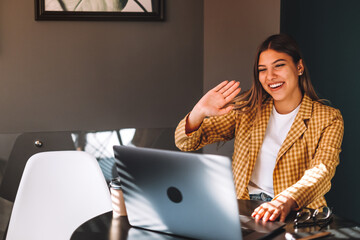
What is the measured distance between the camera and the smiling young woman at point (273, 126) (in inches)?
76.6

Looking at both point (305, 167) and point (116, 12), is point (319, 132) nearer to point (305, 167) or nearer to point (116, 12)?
point (305, 167)

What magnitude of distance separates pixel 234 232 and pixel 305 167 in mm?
1024

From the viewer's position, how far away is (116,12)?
2.84 meters

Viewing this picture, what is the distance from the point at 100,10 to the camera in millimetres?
2828

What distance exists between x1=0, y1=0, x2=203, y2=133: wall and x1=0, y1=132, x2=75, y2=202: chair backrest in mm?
115

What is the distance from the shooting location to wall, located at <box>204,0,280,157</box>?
9.78 feet

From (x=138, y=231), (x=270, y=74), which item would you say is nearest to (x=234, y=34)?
(x=270, y=74)

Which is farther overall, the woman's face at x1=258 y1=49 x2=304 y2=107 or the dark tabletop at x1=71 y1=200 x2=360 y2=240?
the woman's face at x1=258 y1=49 x2=304 y2=107

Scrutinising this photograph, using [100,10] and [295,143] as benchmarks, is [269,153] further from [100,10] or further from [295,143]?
[100,10]

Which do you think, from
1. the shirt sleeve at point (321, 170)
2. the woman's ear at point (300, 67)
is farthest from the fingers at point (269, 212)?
the woman's ear at point (300, 67)

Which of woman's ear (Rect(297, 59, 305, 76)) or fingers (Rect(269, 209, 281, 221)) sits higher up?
woman's ear (Rect(297, 59, 305, 76))

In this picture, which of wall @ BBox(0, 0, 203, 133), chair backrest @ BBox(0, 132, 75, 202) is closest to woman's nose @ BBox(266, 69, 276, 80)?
wall @ BBox(0, 0, 203, 133)

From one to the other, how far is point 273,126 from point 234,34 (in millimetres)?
1074

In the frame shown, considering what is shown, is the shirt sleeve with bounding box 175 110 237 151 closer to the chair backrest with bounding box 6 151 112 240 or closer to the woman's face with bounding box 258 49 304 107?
the woman's face with bounding box 258 49 304 107
